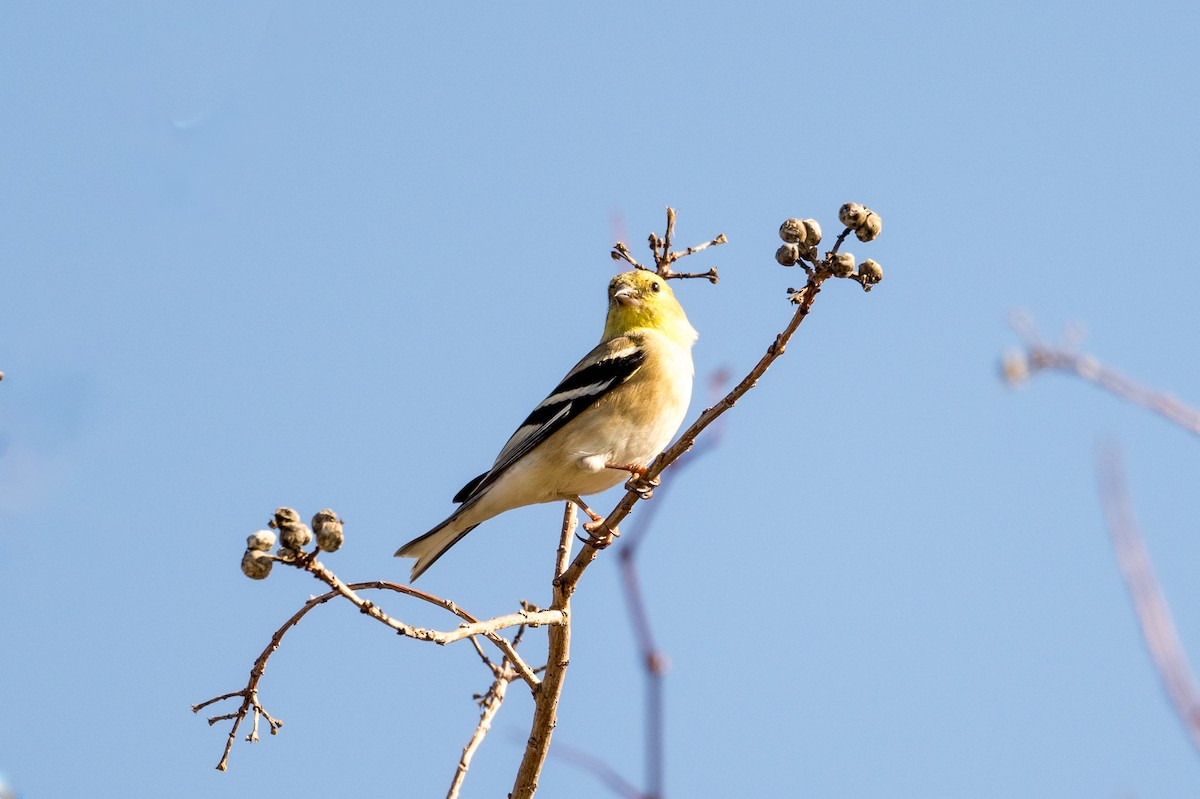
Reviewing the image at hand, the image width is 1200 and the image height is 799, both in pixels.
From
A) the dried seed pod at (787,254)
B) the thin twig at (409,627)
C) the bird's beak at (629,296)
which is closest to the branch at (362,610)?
the thin twig at (409,627)

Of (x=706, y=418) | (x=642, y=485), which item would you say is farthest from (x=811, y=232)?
(x=642, y=485)

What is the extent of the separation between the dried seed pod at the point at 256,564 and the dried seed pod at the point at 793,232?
184 cm

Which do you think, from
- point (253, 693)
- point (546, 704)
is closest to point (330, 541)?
point (253, 693)

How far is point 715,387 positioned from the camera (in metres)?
4.28

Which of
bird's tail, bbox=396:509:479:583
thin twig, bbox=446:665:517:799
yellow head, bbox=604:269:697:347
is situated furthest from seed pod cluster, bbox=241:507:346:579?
yellow head, bbox=604:269:697:347

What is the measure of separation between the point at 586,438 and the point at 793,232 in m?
2.89

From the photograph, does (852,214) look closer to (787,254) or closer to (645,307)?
(787,254)

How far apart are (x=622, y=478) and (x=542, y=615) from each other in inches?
89.9

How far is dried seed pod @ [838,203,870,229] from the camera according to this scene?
374 cm

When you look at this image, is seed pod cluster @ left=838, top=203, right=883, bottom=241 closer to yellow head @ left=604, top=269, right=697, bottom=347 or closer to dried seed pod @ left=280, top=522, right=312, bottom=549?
dried seed pod @ left=280, top=522, right=312, bottom=549

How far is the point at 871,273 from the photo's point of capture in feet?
12.4

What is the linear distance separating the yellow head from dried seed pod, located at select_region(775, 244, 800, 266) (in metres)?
3.61

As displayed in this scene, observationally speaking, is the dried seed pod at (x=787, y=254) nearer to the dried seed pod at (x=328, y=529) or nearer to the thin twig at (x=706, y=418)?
the thin twig at (x=706, y=418)

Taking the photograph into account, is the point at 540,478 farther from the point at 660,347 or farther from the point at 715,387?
the point at 715,387
